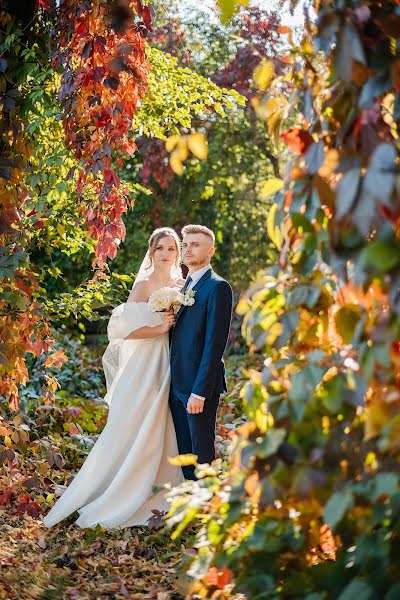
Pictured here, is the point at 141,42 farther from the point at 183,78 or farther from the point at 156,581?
the point at 156,581

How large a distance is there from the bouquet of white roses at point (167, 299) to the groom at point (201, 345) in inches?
2.1

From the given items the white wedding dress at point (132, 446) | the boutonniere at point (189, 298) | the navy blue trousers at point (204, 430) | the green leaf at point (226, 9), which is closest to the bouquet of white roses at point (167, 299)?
the boutonniere at point (189, 298)

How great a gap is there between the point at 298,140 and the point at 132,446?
3.26m

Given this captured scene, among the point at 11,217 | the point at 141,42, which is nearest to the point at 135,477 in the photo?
the point at 11,217

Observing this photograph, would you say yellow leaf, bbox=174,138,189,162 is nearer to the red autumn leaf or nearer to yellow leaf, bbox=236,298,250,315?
the red autumn leaf

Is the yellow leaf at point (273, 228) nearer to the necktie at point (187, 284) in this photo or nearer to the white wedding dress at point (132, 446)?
the necktie at point (187, 284)

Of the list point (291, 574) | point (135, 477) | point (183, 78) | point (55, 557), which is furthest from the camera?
point (183, 78)

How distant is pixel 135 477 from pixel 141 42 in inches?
90.8

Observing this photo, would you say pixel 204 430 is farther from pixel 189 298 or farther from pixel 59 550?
pixel 59 550

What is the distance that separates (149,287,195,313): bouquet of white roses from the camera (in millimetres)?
4754

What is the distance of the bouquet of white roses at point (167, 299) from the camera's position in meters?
4.75

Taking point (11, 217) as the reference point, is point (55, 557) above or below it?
below

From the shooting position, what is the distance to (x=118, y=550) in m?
4.45

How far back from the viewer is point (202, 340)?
4754 millimetres
